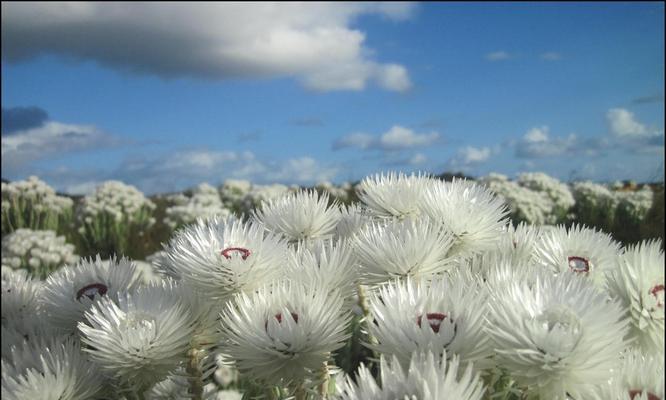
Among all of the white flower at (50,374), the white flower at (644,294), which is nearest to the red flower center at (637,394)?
the white flower at (644,294)

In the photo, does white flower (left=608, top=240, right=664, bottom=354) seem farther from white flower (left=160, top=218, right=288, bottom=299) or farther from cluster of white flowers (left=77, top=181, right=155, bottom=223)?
cluster of white flowers (left=77, top=181, right=155, bottom=223)

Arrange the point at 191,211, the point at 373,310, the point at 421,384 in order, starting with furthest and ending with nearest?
the point at 191,211
the point at 373,310
the point at 421,384

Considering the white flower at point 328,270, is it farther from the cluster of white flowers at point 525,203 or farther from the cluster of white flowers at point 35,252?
the cluster of white flowers at point 525,203

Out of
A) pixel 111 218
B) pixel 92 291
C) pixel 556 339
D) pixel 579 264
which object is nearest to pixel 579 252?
pixel 579 264

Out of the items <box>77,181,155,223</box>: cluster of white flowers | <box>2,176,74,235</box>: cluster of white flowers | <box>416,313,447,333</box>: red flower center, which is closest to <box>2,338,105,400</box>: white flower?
<box>416,313,447,333</box>: red flower center

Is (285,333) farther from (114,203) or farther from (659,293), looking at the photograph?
(114,203)

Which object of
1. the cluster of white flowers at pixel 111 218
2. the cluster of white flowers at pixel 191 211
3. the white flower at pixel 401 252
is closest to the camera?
the white flower at pixel 401 252
